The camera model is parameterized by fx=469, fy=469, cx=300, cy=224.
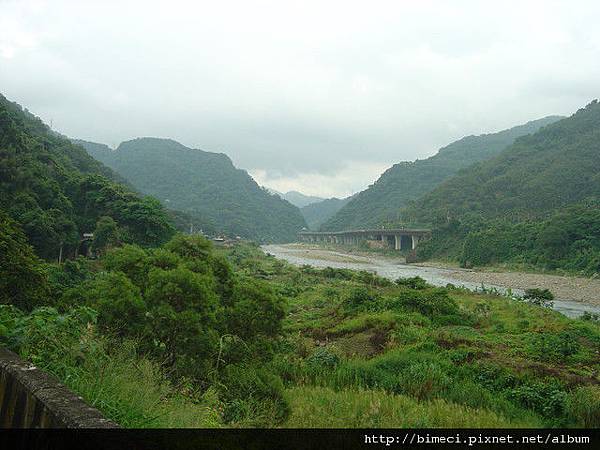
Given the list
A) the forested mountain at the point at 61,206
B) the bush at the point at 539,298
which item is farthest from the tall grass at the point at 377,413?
the forested mountain at the point at 61,206

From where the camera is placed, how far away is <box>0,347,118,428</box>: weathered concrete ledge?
302 centimetres

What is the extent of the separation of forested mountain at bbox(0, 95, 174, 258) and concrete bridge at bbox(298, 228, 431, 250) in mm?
62188

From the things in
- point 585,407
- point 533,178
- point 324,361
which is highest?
point 533,178

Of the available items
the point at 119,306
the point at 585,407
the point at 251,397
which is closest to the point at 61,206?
the point at 119,306

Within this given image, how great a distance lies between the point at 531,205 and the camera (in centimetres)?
8881

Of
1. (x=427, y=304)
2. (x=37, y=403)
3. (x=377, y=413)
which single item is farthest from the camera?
(x=427, y=304)

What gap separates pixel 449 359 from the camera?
15500 mm

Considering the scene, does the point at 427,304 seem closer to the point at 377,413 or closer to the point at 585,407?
the point at 585,407

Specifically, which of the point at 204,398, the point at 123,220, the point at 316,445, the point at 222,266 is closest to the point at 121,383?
the point at 204,398

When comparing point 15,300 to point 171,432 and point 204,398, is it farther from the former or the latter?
point 171,432

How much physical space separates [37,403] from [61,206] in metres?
42.5

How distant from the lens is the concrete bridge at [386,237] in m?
97.4

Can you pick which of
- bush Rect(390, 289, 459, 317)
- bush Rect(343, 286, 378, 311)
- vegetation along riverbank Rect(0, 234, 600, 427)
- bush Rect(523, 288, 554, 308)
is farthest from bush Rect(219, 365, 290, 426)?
bush Rect(523, 288, 554, 308)

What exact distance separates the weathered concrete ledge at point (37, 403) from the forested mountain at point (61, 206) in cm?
3437
